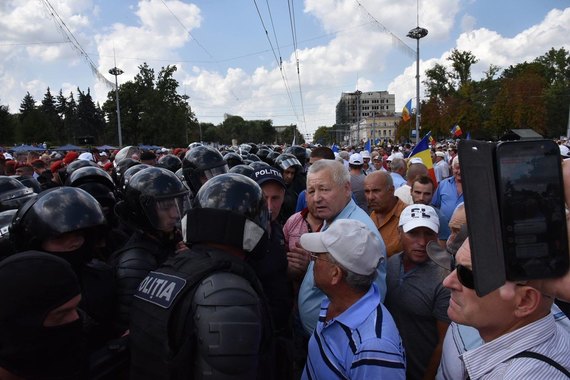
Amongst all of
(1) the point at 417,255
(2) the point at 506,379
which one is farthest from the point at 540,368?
(1) the point at 417,255

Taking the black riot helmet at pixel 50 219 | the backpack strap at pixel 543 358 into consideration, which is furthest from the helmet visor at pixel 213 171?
the backpack strap at pixel 543 358

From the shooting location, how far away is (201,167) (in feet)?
17.1

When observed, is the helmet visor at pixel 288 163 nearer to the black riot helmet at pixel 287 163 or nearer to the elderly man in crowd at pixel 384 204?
the black riot helmet at pixel 287 163

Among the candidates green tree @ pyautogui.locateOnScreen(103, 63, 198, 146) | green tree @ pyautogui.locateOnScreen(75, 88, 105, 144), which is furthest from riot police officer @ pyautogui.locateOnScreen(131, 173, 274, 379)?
green tree @ pyautogui.locateOnScreen(75, 88, 105, 144)

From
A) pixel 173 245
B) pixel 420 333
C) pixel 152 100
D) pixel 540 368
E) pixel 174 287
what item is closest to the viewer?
pixel 540 368

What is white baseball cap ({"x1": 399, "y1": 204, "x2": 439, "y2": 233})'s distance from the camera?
11.0ft

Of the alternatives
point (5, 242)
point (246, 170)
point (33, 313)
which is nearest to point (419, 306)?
point (33, 313)

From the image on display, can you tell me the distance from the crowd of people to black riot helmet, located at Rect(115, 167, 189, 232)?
0.01 m

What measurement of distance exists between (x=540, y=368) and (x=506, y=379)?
0.11 m

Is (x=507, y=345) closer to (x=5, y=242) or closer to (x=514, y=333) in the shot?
(x=514, y=333)

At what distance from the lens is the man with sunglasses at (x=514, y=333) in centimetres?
138

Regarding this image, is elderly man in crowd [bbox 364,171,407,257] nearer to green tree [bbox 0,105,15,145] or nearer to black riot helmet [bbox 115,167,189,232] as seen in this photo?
black riot helmet [bbox 115,167,189,232]

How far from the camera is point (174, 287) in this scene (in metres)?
1.76

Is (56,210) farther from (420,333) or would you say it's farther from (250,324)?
(420,333)
